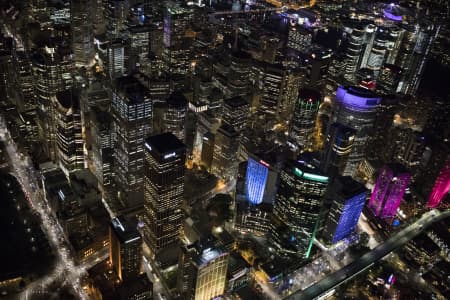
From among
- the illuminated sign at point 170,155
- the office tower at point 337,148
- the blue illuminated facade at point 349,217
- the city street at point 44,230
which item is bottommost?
the city street at point 44,230

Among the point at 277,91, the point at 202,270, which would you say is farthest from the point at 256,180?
the point at 277,91

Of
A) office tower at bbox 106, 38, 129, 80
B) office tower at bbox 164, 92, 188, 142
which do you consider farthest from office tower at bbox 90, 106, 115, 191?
office tower at bbox 106, 38, 129, 80

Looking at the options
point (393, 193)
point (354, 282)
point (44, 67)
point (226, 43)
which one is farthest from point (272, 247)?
point (226, 43)

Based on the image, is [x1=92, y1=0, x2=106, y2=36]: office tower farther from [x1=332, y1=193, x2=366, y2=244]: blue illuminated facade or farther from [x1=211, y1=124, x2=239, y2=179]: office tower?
[x1=332, y1=193, x2=366, y2=244]: blue illuminated facade

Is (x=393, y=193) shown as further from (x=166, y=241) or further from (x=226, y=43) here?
(x=226, y=43)

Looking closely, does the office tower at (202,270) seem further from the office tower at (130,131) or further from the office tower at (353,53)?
the office tower at (353,53)

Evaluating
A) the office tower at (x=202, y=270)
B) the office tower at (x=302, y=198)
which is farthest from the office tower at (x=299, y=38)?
the office tower at (x=202, y=270)

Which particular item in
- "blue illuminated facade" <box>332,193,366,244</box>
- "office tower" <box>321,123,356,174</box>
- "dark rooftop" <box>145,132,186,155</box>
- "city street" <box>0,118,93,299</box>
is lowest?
"city street" <box>0,118,93,299</box>
